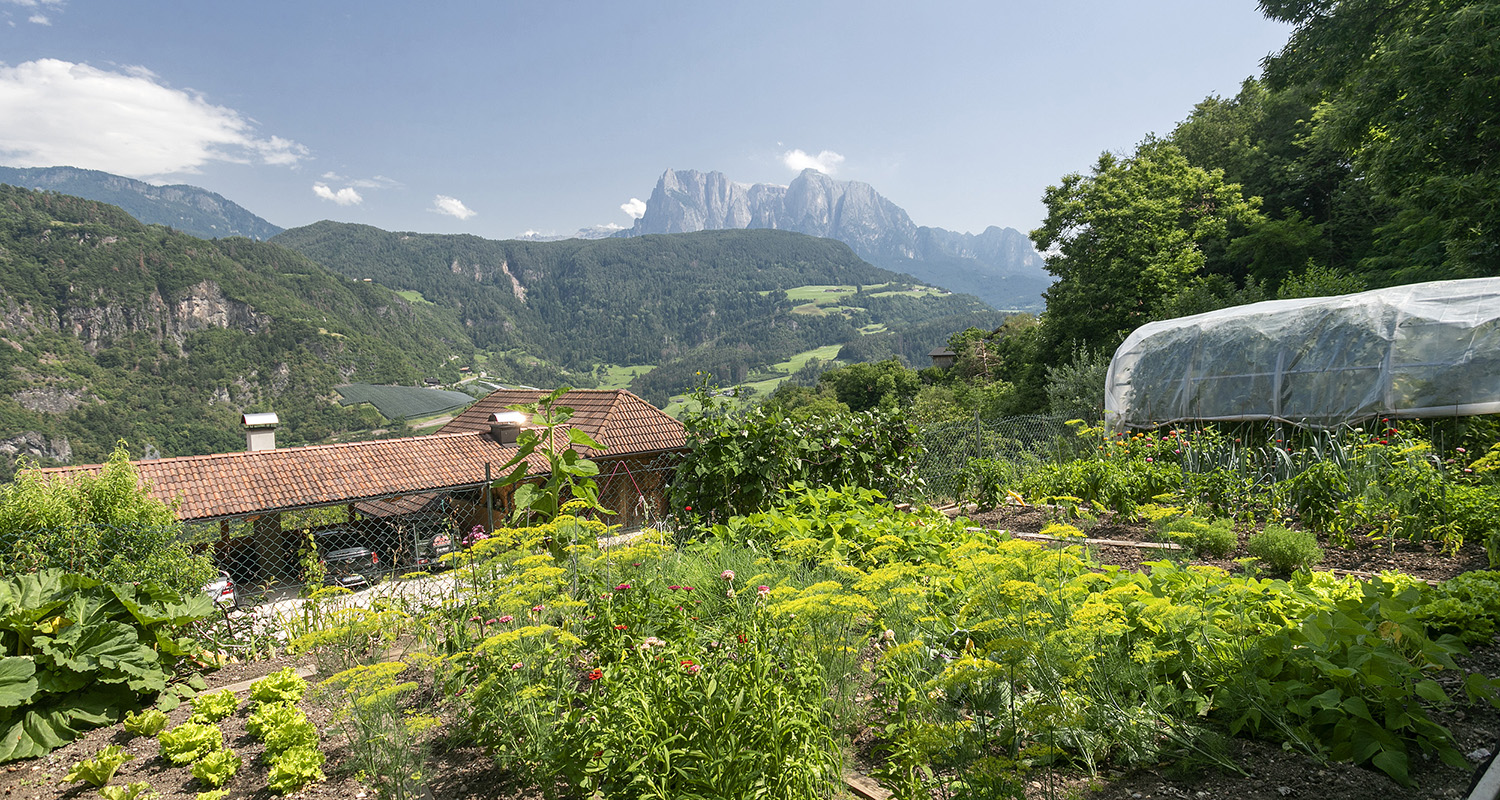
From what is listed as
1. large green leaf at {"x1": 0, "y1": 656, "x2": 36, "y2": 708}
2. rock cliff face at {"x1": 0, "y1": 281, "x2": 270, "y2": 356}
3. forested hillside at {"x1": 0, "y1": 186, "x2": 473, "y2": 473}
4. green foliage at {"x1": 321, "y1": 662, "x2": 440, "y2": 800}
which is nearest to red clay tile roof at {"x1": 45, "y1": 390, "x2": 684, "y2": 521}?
large green leaf at {"x1": 0, "y1": 656, "x2": 36, "y2": 708}

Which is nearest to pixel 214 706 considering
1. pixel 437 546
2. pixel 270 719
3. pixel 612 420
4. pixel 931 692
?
pixel 270 719

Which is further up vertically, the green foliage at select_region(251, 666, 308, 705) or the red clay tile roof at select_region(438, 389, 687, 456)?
the green foliage at select_region(251, 666, 308, 705)

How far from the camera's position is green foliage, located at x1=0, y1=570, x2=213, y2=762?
270cm

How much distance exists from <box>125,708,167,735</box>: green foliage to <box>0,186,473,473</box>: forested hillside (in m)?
81.0

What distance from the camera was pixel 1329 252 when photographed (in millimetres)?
22078

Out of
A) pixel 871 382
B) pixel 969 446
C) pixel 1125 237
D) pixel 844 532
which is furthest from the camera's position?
pixel 871 382

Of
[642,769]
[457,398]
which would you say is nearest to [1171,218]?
[642,769]

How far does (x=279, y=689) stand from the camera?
9.80ft

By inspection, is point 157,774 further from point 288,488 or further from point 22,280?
point 22,280

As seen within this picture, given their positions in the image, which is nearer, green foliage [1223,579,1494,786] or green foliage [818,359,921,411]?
green foliage [1223,579,1494,786]

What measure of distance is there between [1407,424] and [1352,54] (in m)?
10.3

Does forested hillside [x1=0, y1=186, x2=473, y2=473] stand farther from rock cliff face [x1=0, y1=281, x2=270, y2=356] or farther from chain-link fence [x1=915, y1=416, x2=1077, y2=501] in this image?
chain-link fence [x1=915, y1=416, x2=1077, y2=501]

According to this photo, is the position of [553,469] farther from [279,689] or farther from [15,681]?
[15,681]

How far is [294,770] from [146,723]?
1072mm
